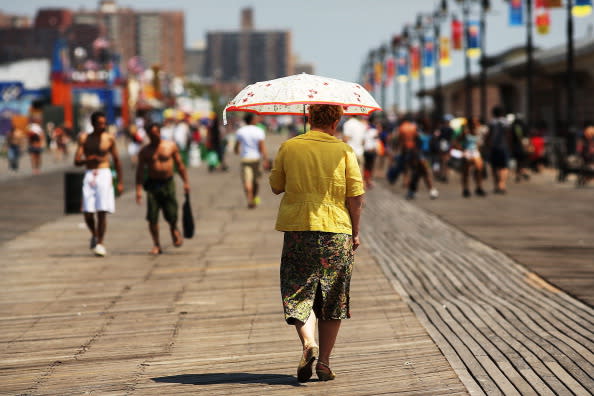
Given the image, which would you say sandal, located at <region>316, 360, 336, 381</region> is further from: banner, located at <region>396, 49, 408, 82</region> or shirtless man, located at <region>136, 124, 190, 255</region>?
banner, located at <region>396, 49, 408, 82</region>

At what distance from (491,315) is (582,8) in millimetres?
20577

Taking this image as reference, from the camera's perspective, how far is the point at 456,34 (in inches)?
2024

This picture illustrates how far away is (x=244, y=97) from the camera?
6.43 metres

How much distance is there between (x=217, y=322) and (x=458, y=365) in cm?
240

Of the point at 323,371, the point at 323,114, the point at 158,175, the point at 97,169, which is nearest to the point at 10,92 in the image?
the point at 97,169

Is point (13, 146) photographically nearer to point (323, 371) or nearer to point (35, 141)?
point (35, 141)

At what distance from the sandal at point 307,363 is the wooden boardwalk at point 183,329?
7 cm

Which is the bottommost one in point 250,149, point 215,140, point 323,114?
point 250,149

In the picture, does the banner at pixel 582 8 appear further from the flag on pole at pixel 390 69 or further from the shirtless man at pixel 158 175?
the flag on pole at pixel 390 69

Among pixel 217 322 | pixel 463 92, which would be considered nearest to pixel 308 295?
pixel 217 322

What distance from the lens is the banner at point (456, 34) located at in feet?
168

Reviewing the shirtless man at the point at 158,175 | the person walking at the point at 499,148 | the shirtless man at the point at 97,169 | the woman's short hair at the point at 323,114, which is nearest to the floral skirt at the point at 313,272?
the woman's short hair at the point at 323,114

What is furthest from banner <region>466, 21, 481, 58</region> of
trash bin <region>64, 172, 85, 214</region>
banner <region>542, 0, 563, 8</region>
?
trash bin <region>64, 172, 85, 214</region>

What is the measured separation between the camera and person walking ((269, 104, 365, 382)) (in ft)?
20.3
